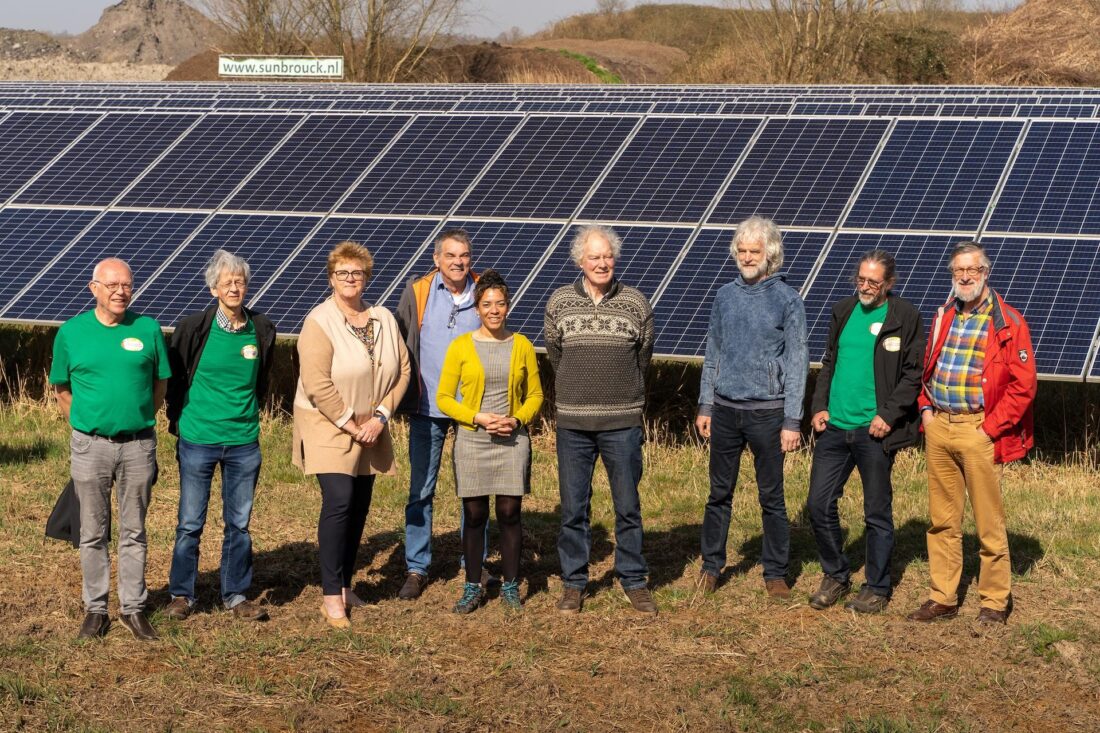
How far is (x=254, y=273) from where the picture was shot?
43.1ft

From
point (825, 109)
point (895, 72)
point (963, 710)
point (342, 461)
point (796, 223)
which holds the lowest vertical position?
point (963, 710)

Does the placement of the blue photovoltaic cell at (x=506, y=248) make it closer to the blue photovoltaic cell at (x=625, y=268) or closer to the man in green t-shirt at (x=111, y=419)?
the blue photovoltaic cell at (x=625, y=268)

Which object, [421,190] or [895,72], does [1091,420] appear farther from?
[895,72]

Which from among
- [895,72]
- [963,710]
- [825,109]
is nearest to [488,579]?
[963,710]

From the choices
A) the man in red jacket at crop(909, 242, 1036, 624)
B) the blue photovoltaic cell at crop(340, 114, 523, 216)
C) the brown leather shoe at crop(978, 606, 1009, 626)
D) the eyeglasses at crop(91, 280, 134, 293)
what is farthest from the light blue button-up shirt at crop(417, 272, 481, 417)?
the blue photovoltaic cell at crop(340, 114, 523, 216)

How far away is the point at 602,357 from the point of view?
26.1ft

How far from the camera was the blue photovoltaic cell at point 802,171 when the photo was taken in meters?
12.8

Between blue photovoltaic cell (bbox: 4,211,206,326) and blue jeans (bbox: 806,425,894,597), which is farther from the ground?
blue photovoltaic cell (bbox: 4,211,206,326)

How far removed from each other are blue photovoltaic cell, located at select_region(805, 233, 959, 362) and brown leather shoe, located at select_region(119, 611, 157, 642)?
17.5ft

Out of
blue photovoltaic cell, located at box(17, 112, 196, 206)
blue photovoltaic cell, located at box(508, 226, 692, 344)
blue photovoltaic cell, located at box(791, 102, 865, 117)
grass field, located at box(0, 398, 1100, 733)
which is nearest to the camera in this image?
grass field, located at box(0, 398, 1100, 733)

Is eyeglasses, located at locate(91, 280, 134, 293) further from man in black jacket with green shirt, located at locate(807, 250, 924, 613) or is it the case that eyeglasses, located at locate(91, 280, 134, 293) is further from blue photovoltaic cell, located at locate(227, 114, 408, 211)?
blue photovoltaic cell, located at locate(227, 114, 408, 211)

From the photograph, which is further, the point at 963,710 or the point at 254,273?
the point at 254,273

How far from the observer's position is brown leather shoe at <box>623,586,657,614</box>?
830 cm

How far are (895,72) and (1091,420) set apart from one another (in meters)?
17.8
